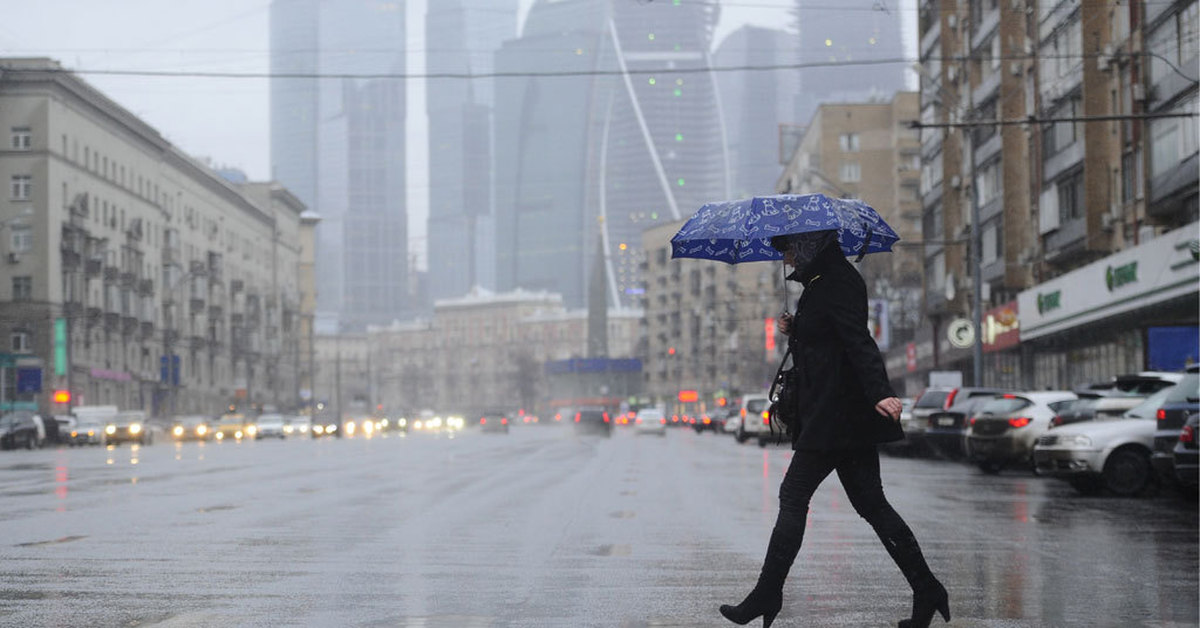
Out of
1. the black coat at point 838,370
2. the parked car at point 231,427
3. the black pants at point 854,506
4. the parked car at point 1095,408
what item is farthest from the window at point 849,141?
the black pants at point 854,506

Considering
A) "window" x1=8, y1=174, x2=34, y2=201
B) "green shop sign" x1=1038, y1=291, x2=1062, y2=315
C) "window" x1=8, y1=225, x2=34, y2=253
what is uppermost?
"window" x1=8, y1=174, x2=34, y2=201

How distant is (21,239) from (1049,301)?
57591 millimetres

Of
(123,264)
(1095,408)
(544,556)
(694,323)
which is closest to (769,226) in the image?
(544,556)

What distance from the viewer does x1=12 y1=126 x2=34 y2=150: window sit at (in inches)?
3406

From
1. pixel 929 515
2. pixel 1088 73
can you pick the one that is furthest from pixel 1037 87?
pixel 929 515

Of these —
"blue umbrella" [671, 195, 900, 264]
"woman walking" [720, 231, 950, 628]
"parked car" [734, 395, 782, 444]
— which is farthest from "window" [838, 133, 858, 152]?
"woman walking" [720, 231, 950, 628]

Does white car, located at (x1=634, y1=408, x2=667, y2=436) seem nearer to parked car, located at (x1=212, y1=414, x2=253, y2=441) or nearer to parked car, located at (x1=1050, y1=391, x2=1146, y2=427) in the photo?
parked car, located at (x1=212, y1=414, x2=253, y2=441)

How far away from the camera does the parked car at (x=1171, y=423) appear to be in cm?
1934

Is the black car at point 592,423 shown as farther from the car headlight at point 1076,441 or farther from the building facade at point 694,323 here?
the car headlight at point 1076,441

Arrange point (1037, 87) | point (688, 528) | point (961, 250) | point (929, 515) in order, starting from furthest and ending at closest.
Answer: point (961, 250) → point (1037, 87) → point (929, 515) → point (688, 528)

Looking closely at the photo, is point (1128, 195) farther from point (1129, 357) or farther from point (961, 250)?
point (961, 250)

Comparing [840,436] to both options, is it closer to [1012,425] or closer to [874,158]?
[1012,425]

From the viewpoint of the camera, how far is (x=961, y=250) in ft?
224

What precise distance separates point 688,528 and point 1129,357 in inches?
1424
